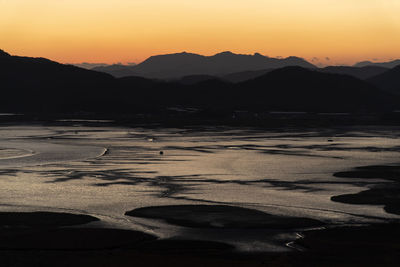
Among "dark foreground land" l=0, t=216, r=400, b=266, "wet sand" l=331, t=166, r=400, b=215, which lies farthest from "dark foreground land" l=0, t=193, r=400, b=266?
"wet sand" l=331, t=166, r=400, b=215

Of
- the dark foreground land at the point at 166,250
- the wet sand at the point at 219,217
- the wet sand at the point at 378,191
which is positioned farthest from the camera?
the wet sand at the point at 378,191

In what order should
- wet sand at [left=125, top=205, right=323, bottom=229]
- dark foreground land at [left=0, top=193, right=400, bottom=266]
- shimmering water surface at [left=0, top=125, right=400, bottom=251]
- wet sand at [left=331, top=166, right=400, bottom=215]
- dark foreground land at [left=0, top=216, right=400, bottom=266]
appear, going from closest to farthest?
dark foreground land at [left=0, top=216, right=400, bottom=266] < dark foreground land at [left=0, top=193, right=400, bottom=266] < wet sand at [left=125, top=205, right=323, bottom=229] < shimmering water surface at [left=0, top=125, right=400, bottom=251] < wet sand at [left=331, top=166, right=400, bottom=215]

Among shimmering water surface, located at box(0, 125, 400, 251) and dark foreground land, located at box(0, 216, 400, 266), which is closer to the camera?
dark foreground land, located at box(0, 216, 400, 266)

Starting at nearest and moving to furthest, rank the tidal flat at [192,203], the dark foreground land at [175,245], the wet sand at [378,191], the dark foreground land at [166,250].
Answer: the dark foreground land at [166,250]
the dark foreground land at [175,245]
the tidal flat at [192,203]
the wet sand at [378,191]

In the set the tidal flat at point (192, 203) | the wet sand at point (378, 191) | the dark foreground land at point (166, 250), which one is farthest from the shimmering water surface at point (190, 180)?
the dark foreground land at point (166, 250)

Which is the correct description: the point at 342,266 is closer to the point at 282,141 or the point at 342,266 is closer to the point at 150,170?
the point at 150,170

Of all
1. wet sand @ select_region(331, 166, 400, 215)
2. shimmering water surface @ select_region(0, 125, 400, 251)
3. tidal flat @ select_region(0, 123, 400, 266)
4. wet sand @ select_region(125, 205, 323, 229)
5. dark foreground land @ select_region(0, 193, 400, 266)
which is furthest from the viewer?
wet sand @ select_region(331, 166, 400, 215)

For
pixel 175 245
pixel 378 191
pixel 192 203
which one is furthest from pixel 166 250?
pixel 378 191

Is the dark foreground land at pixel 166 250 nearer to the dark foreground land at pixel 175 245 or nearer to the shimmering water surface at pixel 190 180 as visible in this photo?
the dark foreground land at pixel 175 245

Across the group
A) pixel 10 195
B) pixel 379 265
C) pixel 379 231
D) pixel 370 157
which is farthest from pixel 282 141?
pixel 379 265

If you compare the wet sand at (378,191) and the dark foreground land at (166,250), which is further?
the wet sand at (378,191)

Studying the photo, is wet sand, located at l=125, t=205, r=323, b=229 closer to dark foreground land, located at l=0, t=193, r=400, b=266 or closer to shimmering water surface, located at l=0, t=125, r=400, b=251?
dark foreground land, located at l=0, t=193, r=400, b=266
